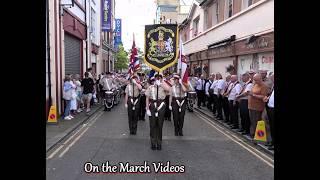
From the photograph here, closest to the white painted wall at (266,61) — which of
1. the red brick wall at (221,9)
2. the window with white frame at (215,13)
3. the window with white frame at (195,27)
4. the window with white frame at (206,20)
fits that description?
the red brick wall at (221,9)

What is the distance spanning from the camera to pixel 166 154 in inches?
362

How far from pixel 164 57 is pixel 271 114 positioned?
3.52m

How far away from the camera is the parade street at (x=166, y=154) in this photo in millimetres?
7438

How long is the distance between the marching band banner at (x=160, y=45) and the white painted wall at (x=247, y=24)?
5779mm

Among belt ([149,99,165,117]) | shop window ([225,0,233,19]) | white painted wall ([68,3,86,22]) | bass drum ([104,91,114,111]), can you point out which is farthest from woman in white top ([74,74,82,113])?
shop window ([225,0,233,19])

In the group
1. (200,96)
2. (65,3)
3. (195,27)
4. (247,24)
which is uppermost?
(195,27)

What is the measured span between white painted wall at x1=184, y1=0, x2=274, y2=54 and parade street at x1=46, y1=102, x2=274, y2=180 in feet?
18.8

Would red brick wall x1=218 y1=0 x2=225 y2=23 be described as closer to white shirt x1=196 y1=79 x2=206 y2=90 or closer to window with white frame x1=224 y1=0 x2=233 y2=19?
window with white frame x1=224 y1=0 x2=233 y2=19

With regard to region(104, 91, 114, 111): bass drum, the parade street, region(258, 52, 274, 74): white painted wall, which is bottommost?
the parade street

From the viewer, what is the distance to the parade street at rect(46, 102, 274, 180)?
7.44 m

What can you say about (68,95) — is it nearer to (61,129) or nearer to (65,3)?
(61,129)

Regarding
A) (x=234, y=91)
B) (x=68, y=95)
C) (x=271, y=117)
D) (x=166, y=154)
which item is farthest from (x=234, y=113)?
(x=68, y=95)

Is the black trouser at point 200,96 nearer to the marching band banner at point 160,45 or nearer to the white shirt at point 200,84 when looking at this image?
the white shirt at point 200,84

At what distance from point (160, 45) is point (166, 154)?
3580mm
